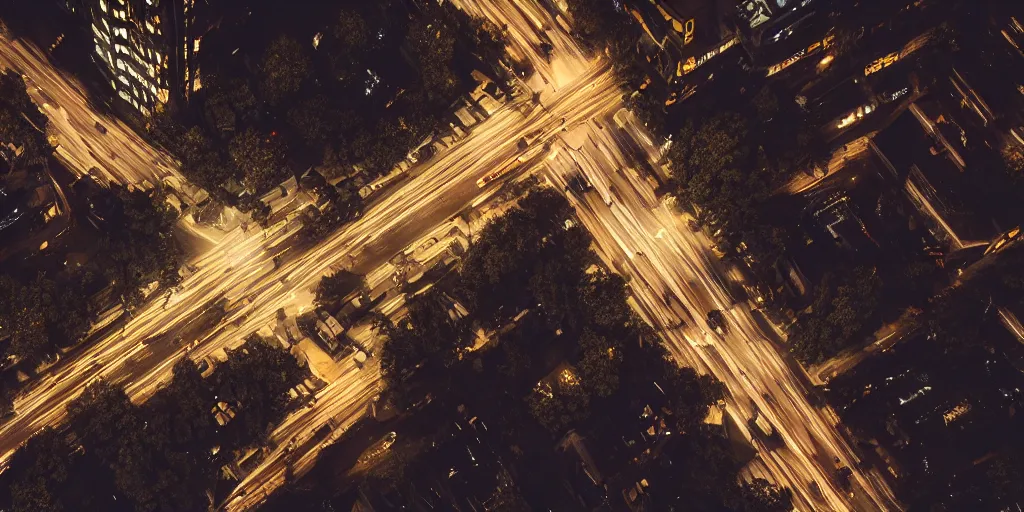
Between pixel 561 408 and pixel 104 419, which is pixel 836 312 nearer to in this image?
pixel 561 408

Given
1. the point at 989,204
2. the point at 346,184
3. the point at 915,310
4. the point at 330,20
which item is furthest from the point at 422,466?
the point at 989,204

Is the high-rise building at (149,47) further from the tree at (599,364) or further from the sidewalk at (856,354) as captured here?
the sidewalk at (856,354)

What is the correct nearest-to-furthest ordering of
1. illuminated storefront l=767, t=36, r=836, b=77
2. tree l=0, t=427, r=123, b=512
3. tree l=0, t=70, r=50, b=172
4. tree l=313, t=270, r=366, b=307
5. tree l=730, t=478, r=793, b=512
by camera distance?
1. tree l=0, t=427, r=123, b=512
2. tree l=730, t=478, r=793, b=512
3. tree l=0, t=70, r=50, b=172
4. tree l=313, t=270, r=366, b=307
5. illuminated storefront l=767, t=36, r=836, b=77

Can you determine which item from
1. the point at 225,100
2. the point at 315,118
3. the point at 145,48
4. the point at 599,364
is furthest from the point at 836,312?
the point at 145,48

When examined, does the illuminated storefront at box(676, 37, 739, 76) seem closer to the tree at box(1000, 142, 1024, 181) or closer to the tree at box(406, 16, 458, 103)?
the tree at box(406, 16, 458, 103)

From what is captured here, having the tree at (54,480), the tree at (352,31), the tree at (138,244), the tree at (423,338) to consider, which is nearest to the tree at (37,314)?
the tree at (138,244)

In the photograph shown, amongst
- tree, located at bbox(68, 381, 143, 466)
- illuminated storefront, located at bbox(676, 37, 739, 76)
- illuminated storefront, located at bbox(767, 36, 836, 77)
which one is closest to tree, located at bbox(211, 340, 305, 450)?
tree, located at bbox(68, 381, 143, 466)
